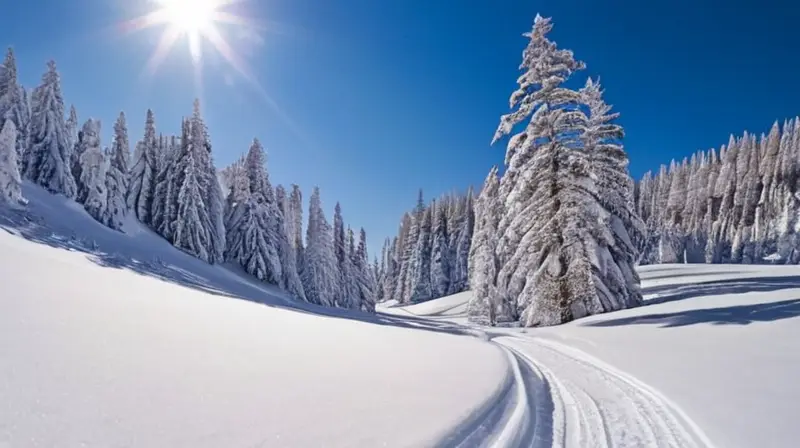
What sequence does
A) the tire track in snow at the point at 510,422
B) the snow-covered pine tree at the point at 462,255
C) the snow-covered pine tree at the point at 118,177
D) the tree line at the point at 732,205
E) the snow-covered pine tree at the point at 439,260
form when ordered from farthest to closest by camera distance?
the snow-covered pine tree at the point at 439,260 → the snow-covered pine tree at the point at 462,255 → the tree line at the point at 732,205 → the snow-covered pine tree at the point at 118,177 → the tire track in snow at the point at 510,422

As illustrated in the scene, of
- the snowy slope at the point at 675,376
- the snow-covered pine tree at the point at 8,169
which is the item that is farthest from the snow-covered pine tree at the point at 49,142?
the snowy slope at the point at 675,376

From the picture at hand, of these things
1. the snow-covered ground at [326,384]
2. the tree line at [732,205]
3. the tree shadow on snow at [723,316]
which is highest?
the tree line at [732,205]

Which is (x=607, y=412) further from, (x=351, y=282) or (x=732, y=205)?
(x=732, y=205)

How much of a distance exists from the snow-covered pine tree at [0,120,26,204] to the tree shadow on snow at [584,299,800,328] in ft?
83.4

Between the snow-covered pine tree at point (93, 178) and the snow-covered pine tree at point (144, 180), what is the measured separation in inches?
227

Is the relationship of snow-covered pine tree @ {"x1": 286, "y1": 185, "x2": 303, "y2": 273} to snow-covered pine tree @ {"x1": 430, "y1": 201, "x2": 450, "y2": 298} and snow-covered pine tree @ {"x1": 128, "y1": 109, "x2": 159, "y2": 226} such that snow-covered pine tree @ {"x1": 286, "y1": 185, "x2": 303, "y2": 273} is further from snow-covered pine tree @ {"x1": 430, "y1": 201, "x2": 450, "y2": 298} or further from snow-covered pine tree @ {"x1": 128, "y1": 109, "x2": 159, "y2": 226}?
snow-covered pine tree @ {"x1": 430, "y1": 201, "x2": 450, "y2": 298}

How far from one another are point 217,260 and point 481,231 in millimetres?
23439

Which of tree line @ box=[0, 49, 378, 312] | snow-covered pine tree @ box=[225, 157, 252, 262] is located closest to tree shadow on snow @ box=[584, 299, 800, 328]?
tree line @ box=[0, 49, 378, 312]

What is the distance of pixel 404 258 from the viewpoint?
7988cm

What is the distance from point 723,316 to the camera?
→ 1080 cm

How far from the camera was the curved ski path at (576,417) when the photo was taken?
11.7ft

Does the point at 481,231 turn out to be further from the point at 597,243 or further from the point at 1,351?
the point at 1,351

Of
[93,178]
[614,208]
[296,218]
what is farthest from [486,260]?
[296,218]

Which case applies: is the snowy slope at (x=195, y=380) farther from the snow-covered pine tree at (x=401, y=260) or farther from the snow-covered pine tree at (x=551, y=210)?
the snow-covered pine tree at (x=401, y=260)
